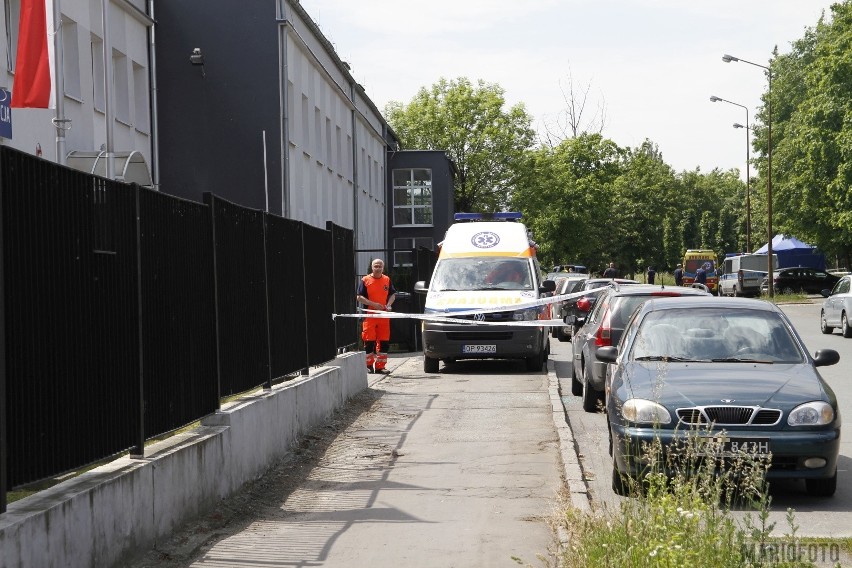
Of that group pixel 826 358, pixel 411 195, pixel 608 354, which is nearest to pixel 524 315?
pixel 608 354

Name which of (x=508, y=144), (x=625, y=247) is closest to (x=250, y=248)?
(x=508, y=144)

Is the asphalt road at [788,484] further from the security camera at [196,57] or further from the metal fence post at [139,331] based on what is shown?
A: the security camera at [196,57]

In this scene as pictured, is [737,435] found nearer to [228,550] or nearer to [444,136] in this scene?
[228,550]

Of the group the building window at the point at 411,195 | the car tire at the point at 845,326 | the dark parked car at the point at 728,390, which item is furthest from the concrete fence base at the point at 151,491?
the building window at the point at 411,195

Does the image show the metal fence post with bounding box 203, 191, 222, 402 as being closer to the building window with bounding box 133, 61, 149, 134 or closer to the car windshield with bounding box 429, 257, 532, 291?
the car windshield with bounding box 429, 257, 532, 291

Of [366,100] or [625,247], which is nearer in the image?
[366,100]

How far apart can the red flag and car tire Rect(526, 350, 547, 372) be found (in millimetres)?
11299

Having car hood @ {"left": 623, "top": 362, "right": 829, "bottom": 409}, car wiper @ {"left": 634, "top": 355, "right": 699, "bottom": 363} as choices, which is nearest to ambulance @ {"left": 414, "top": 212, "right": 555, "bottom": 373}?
car wiper @ {"left": 634, "top": 355, "right": 699, "bottom": 363}

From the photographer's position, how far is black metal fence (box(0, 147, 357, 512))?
5871mm

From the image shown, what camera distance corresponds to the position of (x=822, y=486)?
9289mm

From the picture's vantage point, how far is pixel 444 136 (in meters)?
82.9

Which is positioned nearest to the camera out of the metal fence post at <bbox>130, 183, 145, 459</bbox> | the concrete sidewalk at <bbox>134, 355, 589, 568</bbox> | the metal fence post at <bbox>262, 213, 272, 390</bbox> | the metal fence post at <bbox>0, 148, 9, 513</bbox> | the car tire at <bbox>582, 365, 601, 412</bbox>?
the metal fence post at <bbox>0, 148, 9, 513</bbox>

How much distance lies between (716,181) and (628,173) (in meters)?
50.0

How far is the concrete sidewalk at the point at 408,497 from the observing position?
291 inches
